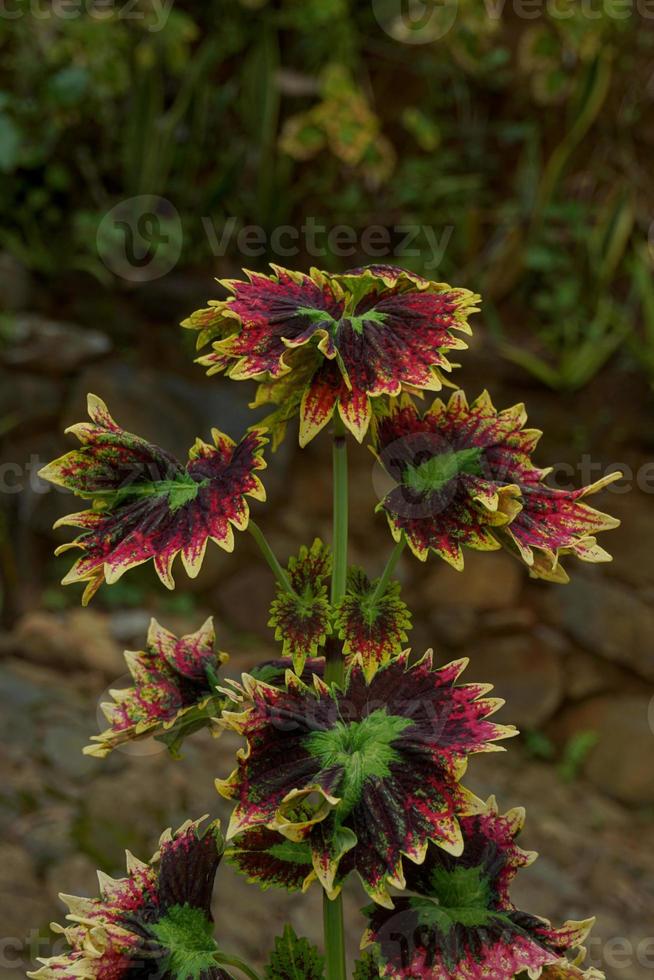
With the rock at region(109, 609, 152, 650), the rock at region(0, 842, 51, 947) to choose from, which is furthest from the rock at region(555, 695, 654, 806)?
the rock at region(0, 842, 51, 947)

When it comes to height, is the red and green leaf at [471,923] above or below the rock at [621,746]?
above

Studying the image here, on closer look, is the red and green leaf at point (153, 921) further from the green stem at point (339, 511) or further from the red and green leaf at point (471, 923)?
the green stem at point (339, 511)

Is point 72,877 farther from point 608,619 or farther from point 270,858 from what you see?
point 608,619

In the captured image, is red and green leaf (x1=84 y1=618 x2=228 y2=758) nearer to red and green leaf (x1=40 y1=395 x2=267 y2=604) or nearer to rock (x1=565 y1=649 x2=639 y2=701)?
red and green leaf (x1=40 y1=395 x2=267 y2=604)

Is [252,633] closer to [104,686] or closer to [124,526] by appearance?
[104,686]

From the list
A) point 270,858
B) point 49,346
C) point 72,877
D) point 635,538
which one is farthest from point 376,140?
point 270,858

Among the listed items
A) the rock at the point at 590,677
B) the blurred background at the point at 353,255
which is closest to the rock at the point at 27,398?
the blurred background at the point at 353,255

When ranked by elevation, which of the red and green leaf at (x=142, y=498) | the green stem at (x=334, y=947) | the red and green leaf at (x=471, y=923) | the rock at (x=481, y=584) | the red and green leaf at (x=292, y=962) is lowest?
the rock at (x=481, y=584)
